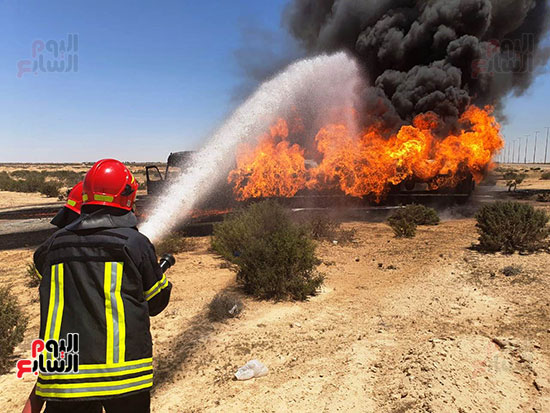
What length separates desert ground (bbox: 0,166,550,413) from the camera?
3.51 meters

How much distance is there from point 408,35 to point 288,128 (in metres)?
7.99

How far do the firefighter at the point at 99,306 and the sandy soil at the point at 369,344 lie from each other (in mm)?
1794

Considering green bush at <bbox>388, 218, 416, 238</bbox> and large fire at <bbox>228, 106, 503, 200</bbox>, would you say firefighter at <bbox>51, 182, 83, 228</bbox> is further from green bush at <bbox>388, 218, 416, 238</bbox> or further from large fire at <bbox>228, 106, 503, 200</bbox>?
large fire at <bbox>228, 106, 503, 200</bbox>

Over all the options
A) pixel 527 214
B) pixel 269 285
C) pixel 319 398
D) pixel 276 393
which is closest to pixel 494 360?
pixel 319 398

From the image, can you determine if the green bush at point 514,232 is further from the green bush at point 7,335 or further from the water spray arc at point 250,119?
the green bush at point 7,335

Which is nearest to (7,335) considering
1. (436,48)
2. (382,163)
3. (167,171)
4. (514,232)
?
(167,171)

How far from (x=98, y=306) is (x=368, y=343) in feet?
11.7

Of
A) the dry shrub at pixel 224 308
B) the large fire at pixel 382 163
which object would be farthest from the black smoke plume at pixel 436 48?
the dry shrub at pixel 224 308

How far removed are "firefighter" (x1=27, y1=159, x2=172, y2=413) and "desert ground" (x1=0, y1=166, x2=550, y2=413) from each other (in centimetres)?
178

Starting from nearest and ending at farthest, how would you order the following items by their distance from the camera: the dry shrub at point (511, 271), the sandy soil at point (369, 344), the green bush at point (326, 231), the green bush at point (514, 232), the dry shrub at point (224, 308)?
the sandy soil at point (369, 344), the dry shrub at point (224, 308), the dry shrub at point (511, 271), the green bush at point (514, 232), the green bush at point (326, 231)

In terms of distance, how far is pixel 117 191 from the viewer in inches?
85.1

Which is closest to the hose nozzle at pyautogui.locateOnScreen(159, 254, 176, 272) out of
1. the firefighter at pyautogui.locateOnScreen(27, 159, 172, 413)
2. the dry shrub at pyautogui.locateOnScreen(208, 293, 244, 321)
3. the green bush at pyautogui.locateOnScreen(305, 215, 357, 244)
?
the firefighter at pyautogui.locateOnScreen(27, 159, 172, 413)

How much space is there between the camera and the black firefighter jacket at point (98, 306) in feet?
6.41

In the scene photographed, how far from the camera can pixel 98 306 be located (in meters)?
1.98
